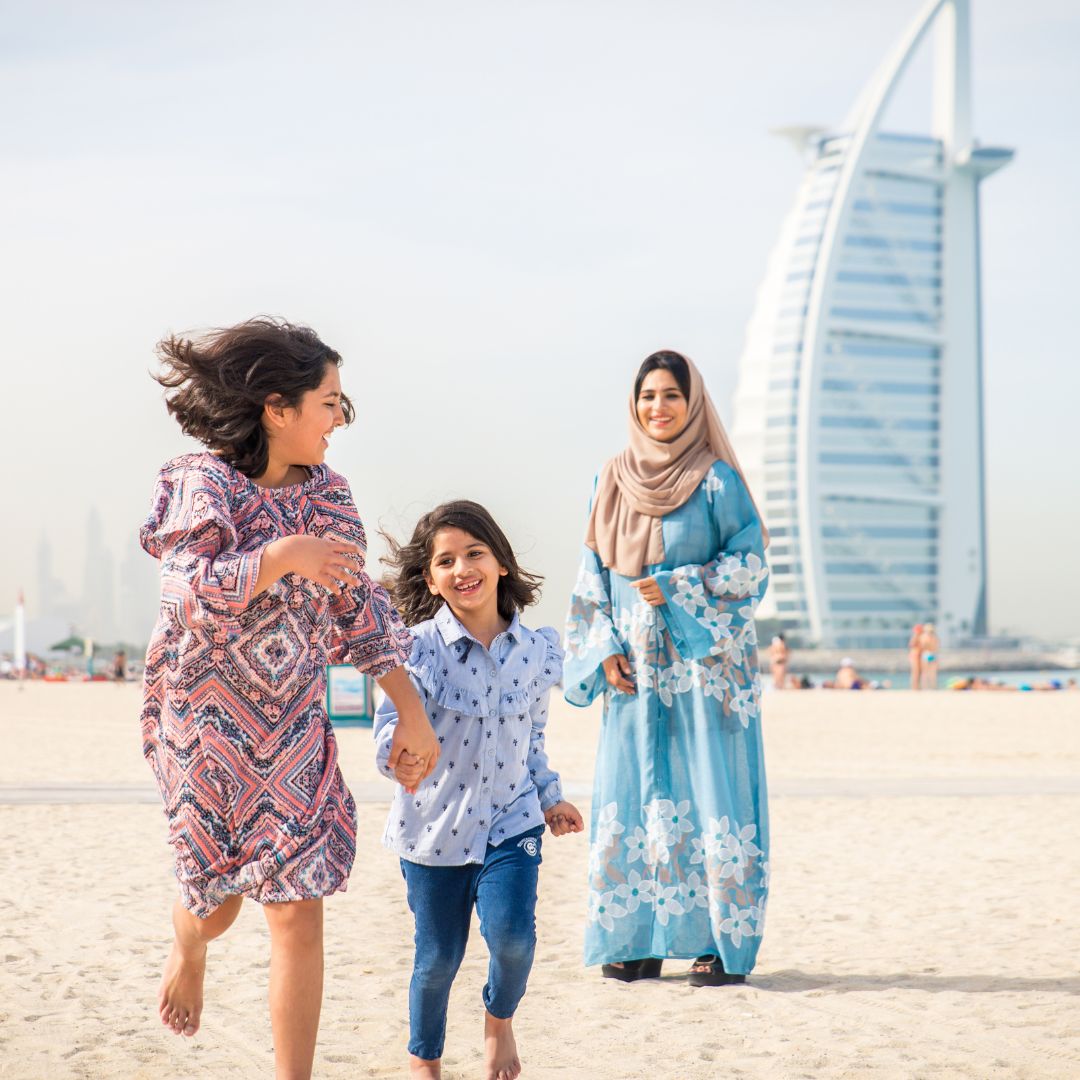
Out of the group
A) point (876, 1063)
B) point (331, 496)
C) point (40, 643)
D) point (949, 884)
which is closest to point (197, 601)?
point (331, 496)

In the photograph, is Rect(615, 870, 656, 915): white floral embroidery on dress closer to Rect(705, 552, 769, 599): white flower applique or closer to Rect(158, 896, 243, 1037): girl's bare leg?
Rect(705, 552, 769, 599): white flower applique

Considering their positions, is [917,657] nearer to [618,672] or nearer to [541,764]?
[618,672]

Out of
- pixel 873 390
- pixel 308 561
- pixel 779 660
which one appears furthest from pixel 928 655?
pixel 873 390

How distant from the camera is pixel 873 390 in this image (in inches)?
3521

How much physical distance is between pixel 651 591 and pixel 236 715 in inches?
71.0

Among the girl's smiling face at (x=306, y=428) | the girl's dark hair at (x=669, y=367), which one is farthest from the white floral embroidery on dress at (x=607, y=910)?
the girl's smiling face at (x=306, y=428)

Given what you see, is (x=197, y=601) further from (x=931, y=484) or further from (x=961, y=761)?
(x=931, y=484)

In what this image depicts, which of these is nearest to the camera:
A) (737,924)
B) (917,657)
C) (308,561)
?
(308,561)

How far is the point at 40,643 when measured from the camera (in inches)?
2378

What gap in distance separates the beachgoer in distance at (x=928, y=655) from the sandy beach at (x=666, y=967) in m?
19.4

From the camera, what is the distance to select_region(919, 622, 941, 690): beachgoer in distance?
27.8 metres

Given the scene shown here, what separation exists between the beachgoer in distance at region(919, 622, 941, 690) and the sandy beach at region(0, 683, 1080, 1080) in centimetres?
1936

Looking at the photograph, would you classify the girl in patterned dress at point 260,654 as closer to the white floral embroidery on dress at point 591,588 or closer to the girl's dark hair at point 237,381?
the girl's dark hair at point 237,381

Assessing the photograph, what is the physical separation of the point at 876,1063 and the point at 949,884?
2.73m
